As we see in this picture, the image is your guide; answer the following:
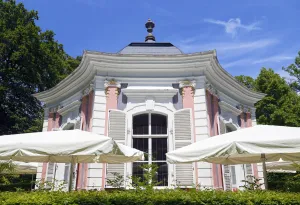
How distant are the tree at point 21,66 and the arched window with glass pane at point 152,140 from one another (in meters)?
13.7

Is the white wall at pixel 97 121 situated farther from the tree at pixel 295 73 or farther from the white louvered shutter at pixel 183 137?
the tree at pixel 295 73

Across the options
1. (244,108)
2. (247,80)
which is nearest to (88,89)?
(244,108)

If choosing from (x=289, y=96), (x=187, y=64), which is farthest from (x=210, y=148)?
(x=289, y=96)

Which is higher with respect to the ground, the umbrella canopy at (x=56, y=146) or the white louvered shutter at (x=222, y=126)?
the white louvered shutter at (x=222, y=126)

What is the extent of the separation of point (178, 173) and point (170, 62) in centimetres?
356

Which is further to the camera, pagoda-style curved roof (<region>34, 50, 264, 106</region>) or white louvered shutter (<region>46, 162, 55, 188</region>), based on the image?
white louvered shutter (<region>46, 162, 55, 188</region>)

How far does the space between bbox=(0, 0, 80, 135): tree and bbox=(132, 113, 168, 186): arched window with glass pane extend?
13666 millimetres

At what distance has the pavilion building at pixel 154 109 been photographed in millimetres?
8094

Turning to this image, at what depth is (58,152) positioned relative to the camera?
5105 millimetres

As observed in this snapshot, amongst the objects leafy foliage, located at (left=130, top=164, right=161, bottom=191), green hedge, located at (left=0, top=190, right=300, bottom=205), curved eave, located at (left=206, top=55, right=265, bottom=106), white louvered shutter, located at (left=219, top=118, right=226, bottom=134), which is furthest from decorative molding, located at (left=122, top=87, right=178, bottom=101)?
green hedge, located at (left=0, top=190, right=300, bottom=205)

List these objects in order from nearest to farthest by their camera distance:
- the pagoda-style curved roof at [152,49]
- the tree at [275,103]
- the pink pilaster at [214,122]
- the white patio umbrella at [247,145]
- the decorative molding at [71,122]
A: the white patio umbrella at [247,145], the pink pilaster at [214,122], the decorative molding at [71,122], the pagoda-style curved roof at [152,49], the tree at [275,103]

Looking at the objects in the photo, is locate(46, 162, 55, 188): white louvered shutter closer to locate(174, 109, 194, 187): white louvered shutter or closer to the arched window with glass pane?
the arched window with glass pane

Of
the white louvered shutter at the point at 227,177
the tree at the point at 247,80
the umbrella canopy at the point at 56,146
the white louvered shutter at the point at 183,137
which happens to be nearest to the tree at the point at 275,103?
the tree at the point at 247,80

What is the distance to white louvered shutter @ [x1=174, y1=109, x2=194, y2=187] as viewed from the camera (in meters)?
7.95
